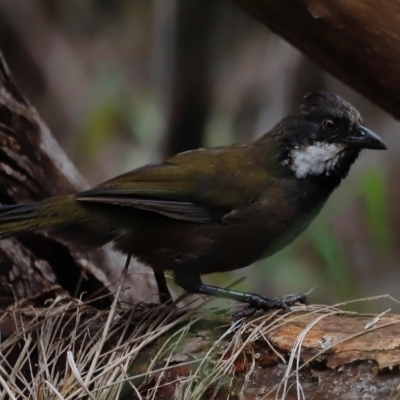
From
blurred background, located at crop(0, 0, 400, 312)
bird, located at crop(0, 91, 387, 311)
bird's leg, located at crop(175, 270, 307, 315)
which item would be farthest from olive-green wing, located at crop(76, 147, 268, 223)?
blurred background, located at crop(0, 0, 400, 312)

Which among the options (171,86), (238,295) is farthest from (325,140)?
(171,86)

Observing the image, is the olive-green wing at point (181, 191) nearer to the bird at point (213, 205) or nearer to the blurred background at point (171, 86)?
the bird at point (213, 205)

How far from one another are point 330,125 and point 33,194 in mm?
1484

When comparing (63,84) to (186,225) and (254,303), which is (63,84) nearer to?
(186,225)

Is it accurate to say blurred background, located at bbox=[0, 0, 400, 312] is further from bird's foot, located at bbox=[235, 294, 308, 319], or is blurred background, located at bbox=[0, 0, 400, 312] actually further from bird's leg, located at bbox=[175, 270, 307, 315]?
bird's foot, located at bbox=[235, 294, 308, 319]

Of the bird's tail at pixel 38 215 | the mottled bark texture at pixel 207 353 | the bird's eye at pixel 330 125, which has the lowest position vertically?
the mottled bark texture at pixel 207 353

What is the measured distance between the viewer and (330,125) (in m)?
3.36

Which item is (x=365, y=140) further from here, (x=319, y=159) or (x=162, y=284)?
(x=162, y=284)

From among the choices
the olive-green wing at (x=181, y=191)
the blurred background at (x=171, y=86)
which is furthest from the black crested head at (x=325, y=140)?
the blurred background at (x=171, y=86)

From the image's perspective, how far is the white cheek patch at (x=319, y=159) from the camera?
3.34 metres

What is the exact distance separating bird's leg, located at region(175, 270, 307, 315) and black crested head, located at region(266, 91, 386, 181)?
64cm

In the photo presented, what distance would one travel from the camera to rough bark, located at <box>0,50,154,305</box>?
3.48 m

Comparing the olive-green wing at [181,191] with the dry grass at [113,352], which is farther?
the olive-green wing at [181,191]

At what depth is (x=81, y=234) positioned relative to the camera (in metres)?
3.32
